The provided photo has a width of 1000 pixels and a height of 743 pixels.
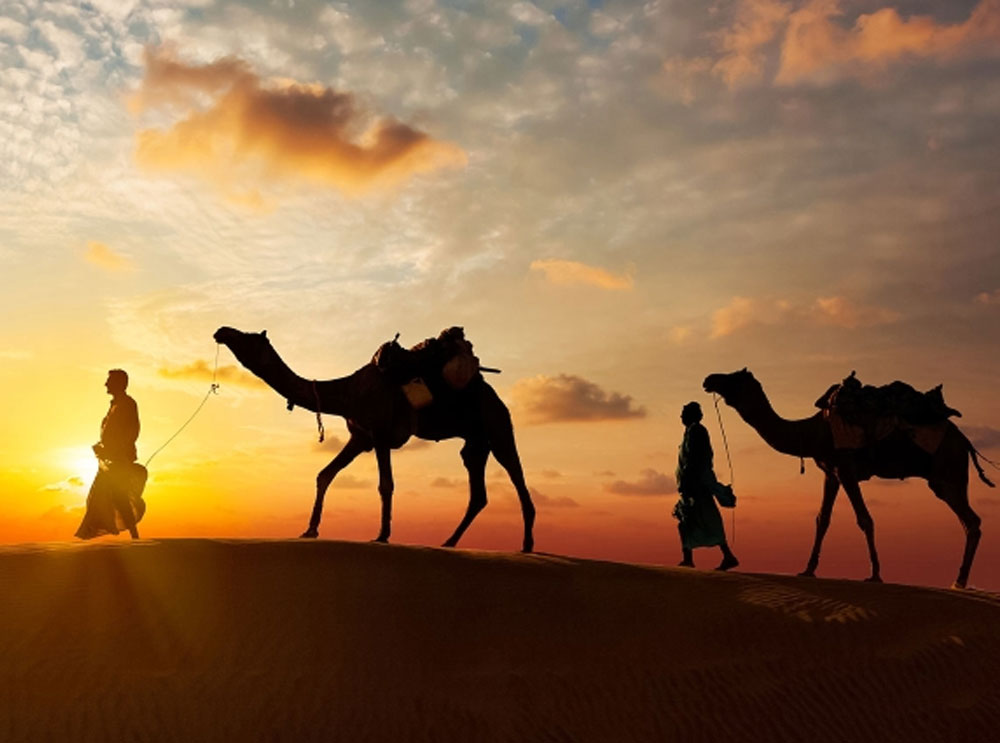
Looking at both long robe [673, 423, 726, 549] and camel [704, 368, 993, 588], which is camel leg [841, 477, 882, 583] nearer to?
camel [704, 368, 993, 588]

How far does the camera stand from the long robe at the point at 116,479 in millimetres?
16828

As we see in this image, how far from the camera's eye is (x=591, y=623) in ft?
40.2

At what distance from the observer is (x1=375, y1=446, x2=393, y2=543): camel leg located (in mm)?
15211

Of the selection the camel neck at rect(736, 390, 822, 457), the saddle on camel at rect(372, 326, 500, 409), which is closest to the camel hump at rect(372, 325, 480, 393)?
the saddle on camel at rect(372, 326, 500, 409)

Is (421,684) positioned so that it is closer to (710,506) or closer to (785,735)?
(785,735)

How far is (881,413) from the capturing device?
18.0 metres

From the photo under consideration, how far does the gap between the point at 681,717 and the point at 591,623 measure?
1546 mm

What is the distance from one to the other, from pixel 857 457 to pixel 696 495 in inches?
148

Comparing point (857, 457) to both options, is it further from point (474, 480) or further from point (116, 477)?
point (116, 477)

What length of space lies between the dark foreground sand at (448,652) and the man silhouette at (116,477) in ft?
11.3

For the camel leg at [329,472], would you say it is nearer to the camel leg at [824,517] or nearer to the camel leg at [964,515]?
the camel leg at [824,517]

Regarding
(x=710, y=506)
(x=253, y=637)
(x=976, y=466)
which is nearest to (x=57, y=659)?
(x=253, y=637)

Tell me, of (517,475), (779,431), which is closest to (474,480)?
(517,475)

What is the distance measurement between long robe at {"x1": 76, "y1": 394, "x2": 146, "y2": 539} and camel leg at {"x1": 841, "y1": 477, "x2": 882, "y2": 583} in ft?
36.2
